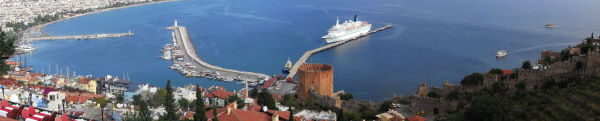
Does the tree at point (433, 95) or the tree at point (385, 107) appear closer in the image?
the tree at point (385, 107)

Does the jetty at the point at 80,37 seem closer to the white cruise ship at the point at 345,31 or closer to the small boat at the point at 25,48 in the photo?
the small boat at the point at 25,48

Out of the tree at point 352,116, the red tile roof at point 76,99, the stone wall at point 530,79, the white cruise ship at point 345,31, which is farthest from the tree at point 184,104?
the white cruise ship at point 345,31

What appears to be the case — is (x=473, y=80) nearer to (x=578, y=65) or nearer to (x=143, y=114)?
(x=578, y=65)

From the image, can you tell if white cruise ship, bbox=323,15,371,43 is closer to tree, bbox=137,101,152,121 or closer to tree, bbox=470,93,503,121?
tree, bbox=470,93,503,121

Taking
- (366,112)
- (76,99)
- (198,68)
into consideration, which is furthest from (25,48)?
(366,112)

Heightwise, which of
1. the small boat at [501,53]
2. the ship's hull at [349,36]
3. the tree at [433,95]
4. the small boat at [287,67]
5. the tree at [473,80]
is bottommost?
the tree at [433,95]

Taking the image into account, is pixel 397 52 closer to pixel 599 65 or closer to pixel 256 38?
pixel 256 38

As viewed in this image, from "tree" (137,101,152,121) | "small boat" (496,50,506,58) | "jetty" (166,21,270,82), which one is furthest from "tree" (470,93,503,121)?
"small boat" (496,50,506,58)
